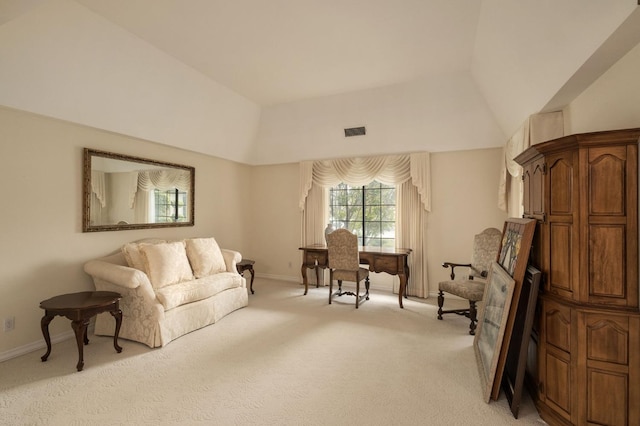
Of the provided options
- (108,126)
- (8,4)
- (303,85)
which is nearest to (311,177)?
(303,85)

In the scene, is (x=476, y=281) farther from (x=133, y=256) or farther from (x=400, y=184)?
(x=133, y=256)

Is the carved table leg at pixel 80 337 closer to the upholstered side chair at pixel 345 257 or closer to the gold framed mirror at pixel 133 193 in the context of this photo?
the gold framed mirror at pixel 133 193

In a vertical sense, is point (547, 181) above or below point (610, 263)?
above

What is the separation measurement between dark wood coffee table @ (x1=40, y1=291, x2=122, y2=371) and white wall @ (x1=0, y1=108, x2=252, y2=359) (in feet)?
1.51

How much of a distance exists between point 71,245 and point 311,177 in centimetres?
386

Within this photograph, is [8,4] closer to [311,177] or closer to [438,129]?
[311,177]

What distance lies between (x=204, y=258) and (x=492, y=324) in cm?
358

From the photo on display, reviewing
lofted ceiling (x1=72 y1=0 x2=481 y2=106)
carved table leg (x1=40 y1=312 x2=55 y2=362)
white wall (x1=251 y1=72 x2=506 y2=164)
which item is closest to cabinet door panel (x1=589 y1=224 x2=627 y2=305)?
lofted ceiling (x1=72 y1=0 x2=481 y2=106)

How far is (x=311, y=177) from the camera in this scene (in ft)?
19.2

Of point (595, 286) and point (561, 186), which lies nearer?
point (595, 286)

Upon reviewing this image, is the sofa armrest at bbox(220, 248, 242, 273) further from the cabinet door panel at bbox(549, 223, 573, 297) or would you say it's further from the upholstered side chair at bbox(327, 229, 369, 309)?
the cabinet door panel at bbox(549, 223, 573, 297)

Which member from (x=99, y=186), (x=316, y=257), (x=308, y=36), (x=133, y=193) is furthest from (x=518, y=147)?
(x=99, y=186)

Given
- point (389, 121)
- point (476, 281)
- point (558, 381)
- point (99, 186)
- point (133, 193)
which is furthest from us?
point (389, 121)

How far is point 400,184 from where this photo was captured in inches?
207
